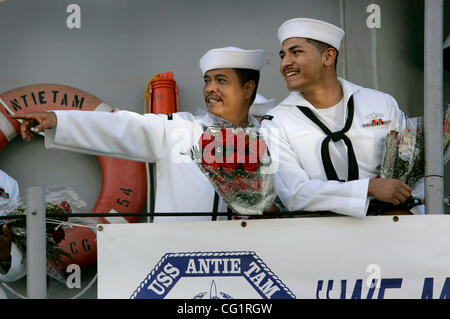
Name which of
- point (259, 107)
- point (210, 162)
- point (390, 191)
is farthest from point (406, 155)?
point (259, 107)

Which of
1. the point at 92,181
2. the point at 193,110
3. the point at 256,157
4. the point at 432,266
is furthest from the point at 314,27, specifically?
the point at 92,181

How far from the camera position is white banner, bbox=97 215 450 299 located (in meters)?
3.12

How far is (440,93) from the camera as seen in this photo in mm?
3240

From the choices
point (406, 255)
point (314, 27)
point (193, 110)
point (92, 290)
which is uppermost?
point (314, 27)

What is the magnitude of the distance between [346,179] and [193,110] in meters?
1.95

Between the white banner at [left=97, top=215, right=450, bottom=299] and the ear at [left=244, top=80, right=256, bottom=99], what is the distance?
1.05 metres

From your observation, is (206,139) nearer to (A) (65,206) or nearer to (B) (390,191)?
(B) (390,191)

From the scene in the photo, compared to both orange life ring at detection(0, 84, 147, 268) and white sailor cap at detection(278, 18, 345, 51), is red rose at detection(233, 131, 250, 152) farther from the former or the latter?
orange life ring at detection(0, 84, 147, 268)

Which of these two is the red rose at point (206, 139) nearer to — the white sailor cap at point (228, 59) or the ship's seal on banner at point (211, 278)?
the ship's seal on banner at point (211, 278)

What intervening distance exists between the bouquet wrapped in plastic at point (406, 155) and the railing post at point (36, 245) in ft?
4.61

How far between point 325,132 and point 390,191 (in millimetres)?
468

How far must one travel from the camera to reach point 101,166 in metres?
5.00
